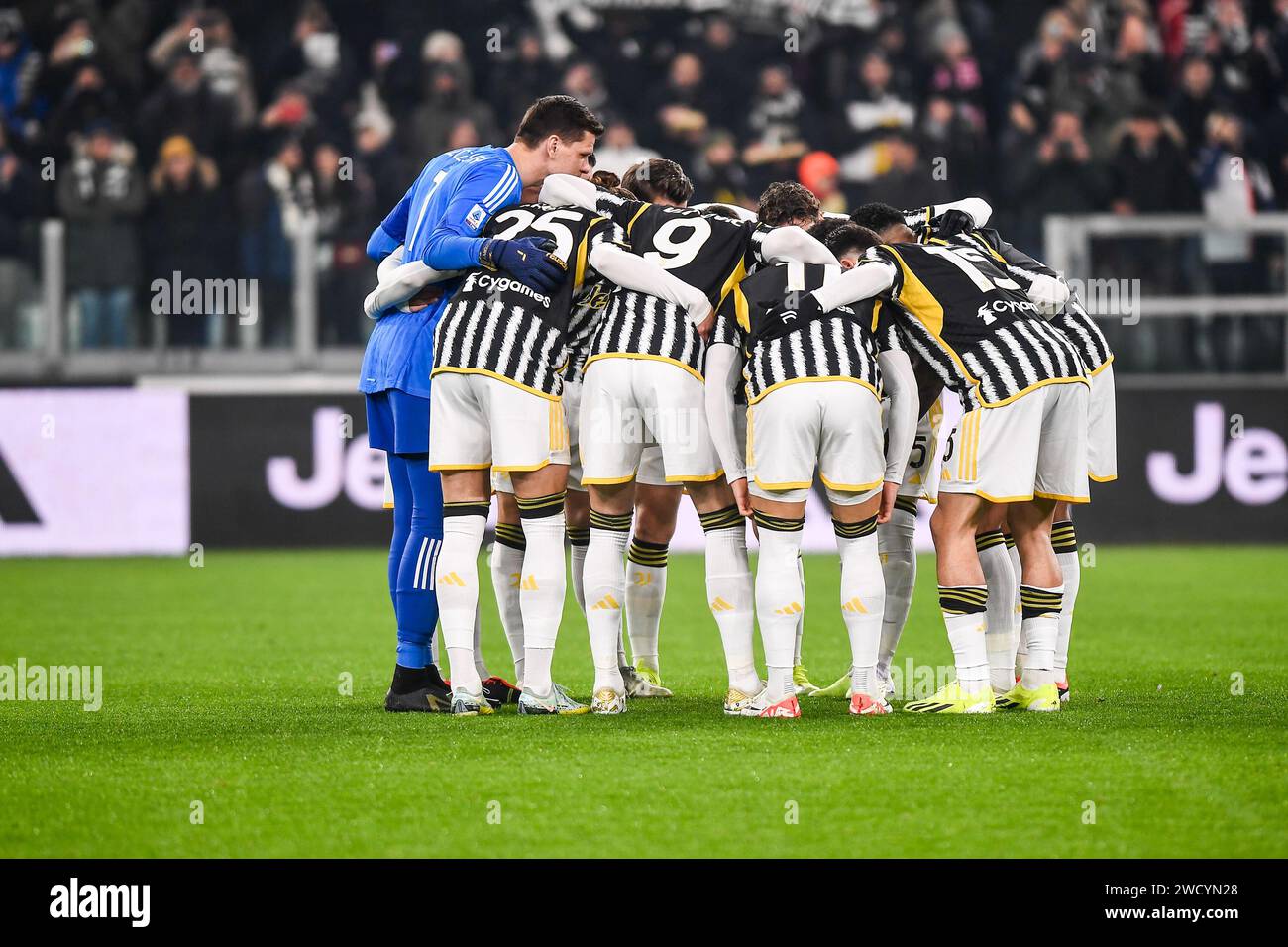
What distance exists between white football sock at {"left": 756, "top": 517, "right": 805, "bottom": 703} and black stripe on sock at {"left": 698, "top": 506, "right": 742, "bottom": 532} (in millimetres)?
161

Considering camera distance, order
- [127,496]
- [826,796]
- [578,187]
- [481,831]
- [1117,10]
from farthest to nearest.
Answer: [1117,10]
[127,496]
[578,187]
[826,796]
[481,831]

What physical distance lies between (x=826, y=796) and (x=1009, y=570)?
6.82ft

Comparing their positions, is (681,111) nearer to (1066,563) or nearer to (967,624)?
(1066,563)

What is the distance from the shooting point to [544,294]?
6031 millimetres

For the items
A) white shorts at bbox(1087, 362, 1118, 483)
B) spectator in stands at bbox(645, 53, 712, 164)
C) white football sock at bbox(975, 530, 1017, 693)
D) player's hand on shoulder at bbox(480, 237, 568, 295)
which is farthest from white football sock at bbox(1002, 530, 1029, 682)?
spectator in stands at bbox(645, 53, 712, 164)

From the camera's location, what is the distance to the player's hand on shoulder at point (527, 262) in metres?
5.87

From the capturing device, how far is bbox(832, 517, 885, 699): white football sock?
595 centimetres

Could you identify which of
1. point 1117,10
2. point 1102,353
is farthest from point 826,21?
point 1102,353

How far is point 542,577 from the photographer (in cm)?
598

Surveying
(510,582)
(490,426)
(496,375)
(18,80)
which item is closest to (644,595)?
(510,582)

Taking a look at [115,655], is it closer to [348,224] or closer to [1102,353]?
[1102,353]

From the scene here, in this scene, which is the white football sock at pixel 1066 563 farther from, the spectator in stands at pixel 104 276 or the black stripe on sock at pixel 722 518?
the spectator in stands at pixel 104 276

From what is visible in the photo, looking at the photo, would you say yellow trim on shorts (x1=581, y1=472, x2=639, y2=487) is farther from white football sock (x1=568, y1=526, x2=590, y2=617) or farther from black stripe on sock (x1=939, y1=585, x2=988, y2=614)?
black stripe on sock (x1=939, y1=585, x2=988, y2=614)

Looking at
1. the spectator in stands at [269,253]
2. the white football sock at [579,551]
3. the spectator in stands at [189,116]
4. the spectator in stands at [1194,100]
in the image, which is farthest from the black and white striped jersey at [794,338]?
the spectator in stands at [1194,100]
